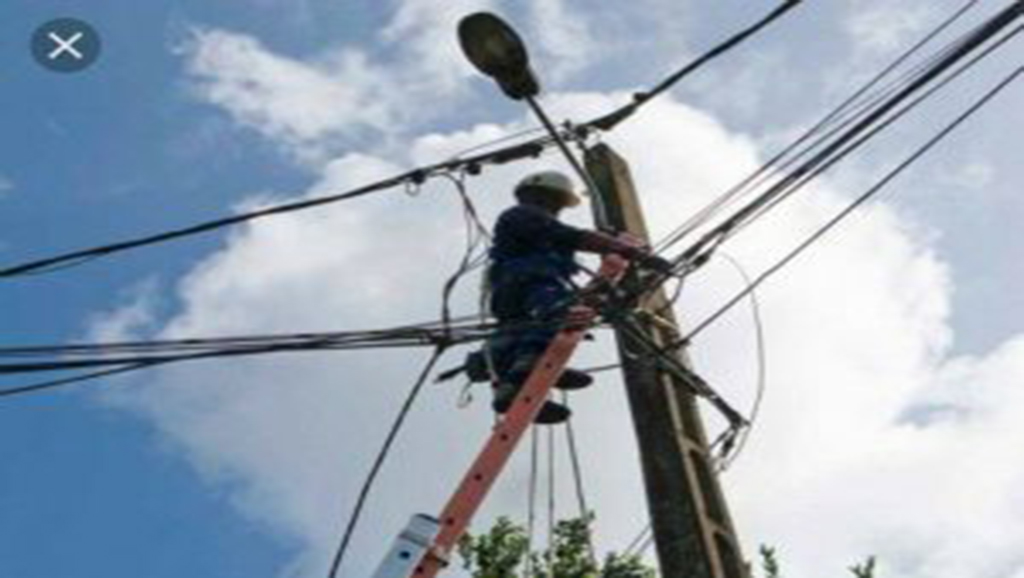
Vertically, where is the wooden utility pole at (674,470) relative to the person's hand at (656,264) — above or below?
below

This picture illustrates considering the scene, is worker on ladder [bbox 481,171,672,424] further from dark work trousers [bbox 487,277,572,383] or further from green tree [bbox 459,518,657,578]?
green tree [bbox 459,518,657,578]

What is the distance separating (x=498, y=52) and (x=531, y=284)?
43.0 inches

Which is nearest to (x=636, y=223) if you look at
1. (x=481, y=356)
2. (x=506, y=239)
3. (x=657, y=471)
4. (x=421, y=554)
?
(x=506, y=239)

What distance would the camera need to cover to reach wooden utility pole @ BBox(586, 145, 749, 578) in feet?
16.1

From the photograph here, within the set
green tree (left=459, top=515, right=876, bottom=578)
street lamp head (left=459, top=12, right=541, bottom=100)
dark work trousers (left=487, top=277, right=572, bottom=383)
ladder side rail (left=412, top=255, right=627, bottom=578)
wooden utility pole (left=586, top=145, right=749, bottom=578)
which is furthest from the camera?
green tree (left=459, top=515, right=876, bottom=578)

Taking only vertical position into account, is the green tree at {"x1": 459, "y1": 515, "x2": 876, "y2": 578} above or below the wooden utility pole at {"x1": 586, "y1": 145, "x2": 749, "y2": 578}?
above

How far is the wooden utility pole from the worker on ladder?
0.26m

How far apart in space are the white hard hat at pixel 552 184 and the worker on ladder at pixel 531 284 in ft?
0.90

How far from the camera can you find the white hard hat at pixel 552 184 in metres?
6.54

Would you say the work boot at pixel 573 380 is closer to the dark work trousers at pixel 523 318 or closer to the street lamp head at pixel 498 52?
the dark work trousers at pixel 523 318

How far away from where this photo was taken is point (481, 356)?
5781mm

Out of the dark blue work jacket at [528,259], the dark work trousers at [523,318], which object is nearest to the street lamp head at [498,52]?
the dark blue work jacket at [528,259]

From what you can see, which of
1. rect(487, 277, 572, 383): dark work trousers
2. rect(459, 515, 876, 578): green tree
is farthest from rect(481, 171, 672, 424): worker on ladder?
rect(459, 515, 876, 578): green tree

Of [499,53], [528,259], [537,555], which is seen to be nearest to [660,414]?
[528,259]
